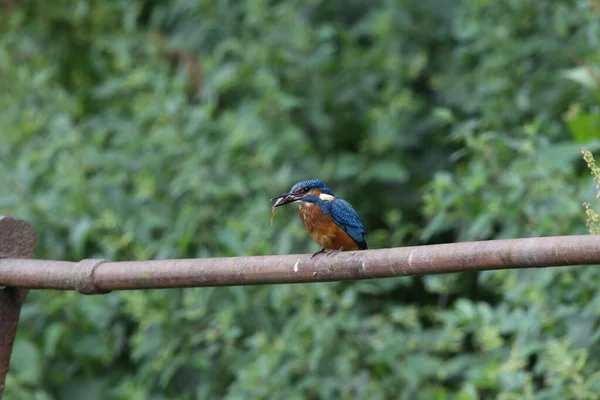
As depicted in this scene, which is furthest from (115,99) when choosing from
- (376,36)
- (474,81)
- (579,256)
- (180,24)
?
(579,256)

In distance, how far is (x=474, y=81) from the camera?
499 cm

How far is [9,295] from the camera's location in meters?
2.41

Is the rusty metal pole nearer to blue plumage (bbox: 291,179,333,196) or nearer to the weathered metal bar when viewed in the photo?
the weathered metal bar

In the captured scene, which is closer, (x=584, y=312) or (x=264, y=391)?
(x=584, y=312)

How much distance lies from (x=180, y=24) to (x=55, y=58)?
1114mm

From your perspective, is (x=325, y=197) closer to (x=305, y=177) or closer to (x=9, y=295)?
(x=9, y=295)

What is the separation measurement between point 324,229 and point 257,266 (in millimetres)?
935

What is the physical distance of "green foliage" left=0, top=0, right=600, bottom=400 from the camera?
364cm

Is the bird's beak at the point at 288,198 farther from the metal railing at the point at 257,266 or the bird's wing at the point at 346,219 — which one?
the metal railing at the point at 257,266


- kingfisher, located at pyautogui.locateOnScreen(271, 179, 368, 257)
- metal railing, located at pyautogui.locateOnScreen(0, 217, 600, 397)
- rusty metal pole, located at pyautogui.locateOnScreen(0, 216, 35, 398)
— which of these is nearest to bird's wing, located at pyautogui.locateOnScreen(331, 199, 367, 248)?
kingfisher, located at pyautogui.locateOnScreen(271, 179, 368, 257)

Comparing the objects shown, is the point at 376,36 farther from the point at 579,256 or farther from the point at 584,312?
the point at 579,256

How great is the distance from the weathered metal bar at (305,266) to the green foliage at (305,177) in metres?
1.46

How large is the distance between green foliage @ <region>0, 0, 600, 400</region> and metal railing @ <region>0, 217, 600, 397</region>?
4.78 ft

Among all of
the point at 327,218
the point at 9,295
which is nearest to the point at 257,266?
the point at 9,295
